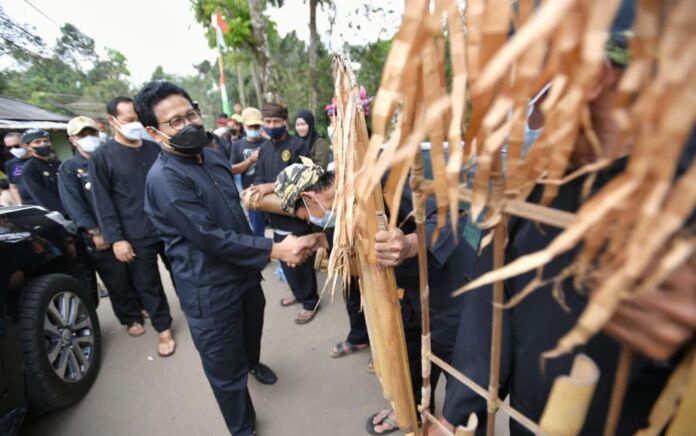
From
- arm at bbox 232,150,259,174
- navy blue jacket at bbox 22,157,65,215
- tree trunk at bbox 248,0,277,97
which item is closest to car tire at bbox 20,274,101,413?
navy blue jacket at bbox 22,157,65,215

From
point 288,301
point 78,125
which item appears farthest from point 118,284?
point 78,125

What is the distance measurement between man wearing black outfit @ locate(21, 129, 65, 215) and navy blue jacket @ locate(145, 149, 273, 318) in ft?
11.8

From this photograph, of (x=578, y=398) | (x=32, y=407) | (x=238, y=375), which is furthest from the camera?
(x=32, y=407)

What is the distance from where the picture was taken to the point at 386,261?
131 cm

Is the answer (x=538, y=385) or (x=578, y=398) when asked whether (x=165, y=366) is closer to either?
(x=538, y=385)

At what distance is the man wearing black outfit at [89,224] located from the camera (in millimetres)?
3170

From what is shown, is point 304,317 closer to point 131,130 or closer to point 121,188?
point 121,188

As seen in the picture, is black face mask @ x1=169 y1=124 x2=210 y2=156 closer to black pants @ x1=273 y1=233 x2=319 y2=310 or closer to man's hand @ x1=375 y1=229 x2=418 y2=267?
man's hand @ x1=375 y1=229 x2=418 y2=267

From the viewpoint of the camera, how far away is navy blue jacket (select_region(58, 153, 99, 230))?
316 centimetres

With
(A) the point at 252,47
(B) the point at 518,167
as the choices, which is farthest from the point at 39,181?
(A) the point at 252,47

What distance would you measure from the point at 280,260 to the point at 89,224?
2.25 m

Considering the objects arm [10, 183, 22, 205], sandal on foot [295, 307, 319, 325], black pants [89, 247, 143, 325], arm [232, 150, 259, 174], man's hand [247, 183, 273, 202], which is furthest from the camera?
arm [10, 183, 22, 205]

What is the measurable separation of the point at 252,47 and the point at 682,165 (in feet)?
33.8

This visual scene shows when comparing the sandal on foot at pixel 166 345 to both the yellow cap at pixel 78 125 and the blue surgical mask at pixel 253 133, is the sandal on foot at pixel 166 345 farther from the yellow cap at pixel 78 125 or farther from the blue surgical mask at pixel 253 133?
the blue surgical mask at pixel 253 133
